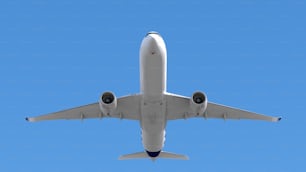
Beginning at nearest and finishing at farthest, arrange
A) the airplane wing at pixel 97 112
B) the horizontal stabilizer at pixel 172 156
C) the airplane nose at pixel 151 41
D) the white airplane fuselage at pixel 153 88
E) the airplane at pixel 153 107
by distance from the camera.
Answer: the airplane nose at pixel 151 41, the white airplane fuselage at pixel 153 88, the airplane at pixel 153 107, the airplane wing at pixel 97 112, the horizontal stabilizer at pixel 172 156

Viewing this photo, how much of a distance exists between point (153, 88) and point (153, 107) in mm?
2206

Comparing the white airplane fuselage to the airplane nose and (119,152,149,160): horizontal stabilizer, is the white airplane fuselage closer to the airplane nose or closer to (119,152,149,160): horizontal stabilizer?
the airplane nose

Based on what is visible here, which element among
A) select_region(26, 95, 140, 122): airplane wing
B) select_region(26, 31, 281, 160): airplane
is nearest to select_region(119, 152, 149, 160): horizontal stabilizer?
select_region(26, 31, 281, 160): airplane

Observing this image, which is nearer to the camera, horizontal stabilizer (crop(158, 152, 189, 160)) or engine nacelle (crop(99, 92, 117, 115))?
engine nacelle (crop(99, 92, 117, 115))

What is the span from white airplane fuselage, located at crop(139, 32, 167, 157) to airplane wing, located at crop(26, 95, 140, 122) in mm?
971

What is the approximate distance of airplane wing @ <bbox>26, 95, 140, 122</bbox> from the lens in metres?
38.7

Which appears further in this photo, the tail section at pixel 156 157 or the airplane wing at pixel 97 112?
the tail section at pixel 156 157

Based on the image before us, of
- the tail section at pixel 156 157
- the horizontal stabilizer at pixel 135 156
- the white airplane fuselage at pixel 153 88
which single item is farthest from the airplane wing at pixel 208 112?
the horizontal stabilizer at pixel 135 156

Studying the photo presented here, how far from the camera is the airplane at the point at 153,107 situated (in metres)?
34.1

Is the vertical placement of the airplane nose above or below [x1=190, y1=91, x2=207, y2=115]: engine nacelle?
above

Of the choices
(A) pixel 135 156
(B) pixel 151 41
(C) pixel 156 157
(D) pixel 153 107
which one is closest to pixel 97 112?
(D) pixel 153 107

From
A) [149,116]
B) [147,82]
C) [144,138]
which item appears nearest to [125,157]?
[144,138]

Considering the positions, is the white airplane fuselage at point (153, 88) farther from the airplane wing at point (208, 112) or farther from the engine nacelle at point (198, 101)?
the engine nacelle at point (198, 101)

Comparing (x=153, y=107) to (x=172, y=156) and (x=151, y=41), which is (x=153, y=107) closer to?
(x=151, y=41)
